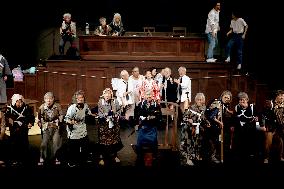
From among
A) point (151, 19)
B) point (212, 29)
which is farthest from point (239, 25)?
A: point (151, 19)

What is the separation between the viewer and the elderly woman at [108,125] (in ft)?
23.3

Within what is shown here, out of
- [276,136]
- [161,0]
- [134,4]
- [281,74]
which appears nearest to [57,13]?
[134,4]

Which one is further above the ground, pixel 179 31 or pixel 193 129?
pixel 179 31

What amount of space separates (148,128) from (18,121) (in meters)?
2.03

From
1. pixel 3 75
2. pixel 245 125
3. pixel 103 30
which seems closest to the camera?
pixel 245 125

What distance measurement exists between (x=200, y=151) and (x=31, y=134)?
145 inches

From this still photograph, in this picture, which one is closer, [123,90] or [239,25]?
[123,90]

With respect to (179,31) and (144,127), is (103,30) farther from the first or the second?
(144,127)

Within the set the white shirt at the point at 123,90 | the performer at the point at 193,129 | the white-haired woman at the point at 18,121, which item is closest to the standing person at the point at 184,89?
the white shirt at the point at 123,90

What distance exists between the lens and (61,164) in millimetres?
6902

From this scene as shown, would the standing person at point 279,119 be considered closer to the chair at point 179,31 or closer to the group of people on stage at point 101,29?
the group of people on stage at point 101,29

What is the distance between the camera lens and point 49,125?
693cm

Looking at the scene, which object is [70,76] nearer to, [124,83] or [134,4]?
[124,83]

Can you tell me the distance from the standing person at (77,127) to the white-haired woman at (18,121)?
604mm
